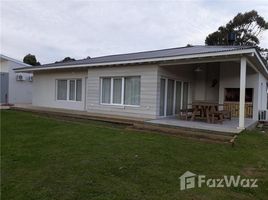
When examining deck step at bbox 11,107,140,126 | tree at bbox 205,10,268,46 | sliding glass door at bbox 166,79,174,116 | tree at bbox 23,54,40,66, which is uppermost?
tree at bbox 205,10,268,46

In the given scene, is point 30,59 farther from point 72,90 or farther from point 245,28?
point 245,28

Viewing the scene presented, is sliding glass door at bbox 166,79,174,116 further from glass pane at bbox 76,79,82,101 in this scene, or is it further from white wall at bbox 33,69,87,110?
glass pane at bbox 76,79,82,101

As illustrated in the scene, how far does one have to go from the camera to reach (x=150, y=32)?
22.0 metres

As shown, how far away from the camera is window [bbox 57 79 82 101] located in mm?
14352

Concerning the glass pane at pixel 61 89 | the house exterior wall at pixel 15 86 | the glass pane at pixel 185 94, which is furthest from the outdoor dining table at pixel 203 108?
the house exterior wall at pixel 15 86

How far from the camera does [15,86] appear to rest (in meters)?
19.8

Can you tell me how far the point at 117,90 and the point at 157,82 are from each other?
235 cm

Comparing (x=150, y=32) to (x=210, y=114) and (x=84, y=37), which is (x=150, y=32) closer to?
(x=84, y=37)

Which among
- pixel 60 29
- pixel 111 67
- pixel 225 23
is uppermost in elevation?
pixel 225 23

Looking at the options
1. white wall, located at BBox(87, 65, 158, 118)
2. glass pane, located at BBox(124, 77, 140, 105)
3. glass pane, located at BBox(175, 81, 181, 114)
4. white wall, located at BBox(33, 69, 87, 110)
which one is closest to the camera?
white wall, located at BBox(87, 65, 158, 118)

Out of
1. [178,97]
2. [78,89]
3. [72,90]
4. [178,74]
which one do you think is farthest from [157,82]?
[72,90]

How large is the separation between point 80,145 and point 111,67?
19.9ft

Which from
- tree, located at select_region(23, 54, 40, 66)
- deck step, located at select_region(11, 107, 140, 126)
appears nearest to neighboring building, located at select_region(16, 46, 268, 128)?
deck step, located at select_region(11, 107, 140, 126)

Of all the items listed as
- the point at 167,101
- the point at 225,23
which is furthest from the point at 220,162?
the point at 225,23
